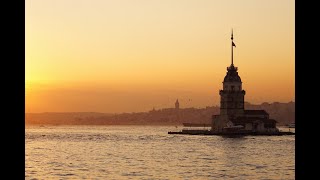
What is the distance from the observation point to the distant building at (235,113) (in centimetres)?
14588

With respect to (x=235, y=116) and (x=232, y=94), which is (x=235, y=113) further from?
(x=232, y=94)

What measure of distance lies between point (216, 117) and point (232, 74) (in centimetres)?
1490

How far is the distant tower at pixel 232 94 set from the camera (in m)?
146

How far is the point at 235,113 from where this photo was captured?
148875 mm

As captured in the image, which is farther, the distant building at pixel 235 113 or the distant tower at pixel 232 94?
the distant building at pixel 235 113

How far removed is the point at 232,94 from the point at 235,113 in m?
5.83

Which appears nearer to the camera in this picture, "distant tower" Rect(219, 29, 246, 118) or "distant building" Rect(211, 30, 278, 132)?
"distant tower" Rect(219, 29, 246, 118)

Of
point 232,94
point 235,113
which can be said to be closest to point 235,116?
point 235,113

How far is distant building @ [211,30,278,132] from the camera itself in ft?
479
